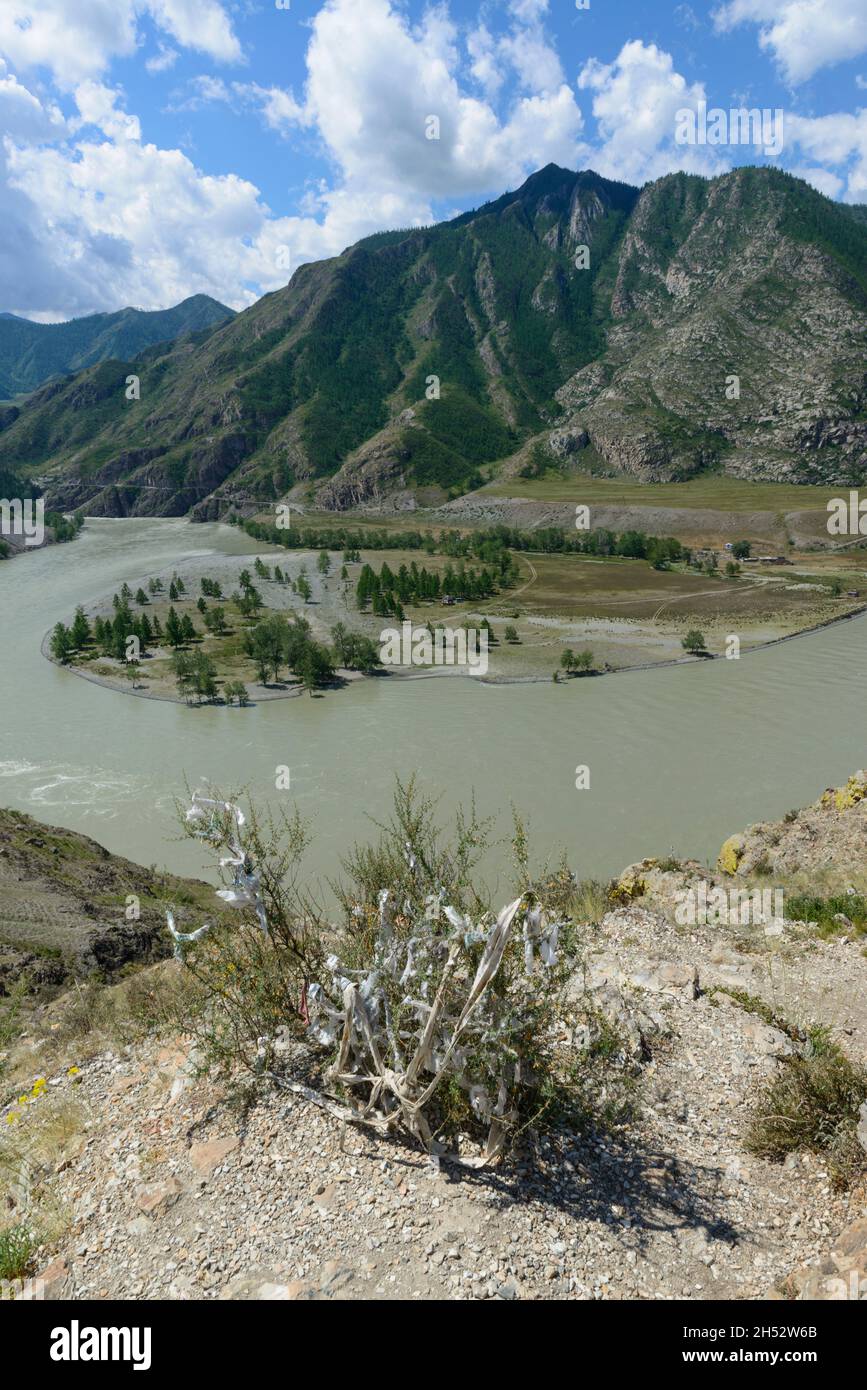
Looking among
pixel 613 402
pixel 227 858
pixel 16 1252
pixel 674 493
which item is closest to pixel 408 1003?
pixel 227 858

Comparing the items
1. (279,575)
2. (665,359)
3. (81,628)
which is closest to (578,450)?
(665,359)

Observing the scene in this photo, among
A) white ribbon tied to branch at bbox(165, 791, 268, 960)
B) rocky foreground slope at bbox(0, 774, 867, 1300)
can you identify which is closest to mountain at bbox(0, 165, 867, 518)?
white ribbon tied to branch at bbox(165, 791, 268, 960)

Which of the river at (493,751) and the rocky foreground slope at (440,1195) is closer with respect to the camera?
→ the rocky foreground slope at (440,1195)

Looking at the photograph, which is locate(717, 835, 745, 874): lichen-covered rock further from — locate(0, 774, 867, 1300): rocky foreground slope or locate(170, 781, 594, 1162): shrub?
locate(170, 781, 594, 1162): shrub

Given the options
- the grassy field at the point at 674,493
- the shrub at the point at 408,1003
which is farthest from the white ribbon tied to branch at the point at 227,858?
the grassy field at the point at 674,493

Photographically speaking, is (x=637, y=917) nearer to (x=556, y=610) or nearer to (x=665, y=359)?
(x=556, y=610)

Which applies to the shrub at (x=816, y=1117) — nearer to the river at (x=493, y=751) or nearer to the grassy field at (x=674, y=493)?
the river at (x=493, y=751)
